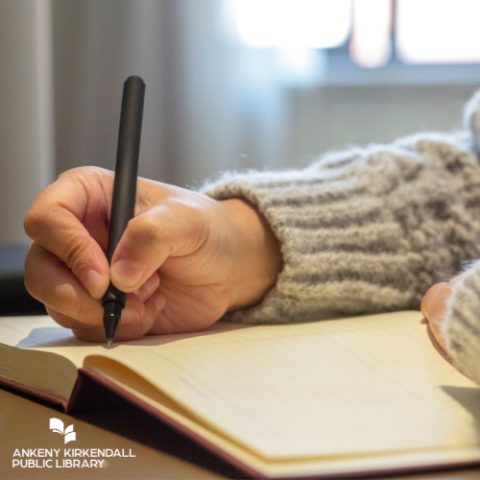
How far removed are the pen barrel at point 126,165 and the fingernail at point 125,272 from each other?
0.02m

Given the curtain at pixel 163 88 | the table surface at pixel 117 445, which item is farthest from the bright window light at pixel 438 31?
the table surface at pixel 117 445

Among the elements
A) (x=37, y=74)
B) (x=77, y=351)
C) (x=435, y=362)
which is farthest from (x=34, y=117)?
(x=435, y=362)

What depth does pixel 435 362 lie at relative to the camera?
11.1 inches

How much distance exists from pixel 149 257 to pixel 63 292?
0.07 meters

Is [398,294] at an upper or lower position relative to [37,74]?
lower

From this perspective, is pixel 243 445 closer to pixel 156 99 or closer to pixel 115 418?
pixel 115 418

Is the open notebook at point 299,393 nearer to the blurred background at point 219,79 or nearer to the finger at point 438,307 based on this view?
the finger at point 438,307

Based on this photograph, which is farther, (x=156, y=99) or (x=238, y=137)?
(x=238, y=137)

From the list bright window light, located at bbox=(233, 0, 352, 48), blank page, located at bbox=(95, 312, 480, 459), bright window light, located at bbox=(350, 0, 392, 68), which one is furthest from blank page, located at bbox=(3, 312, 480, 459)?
bright window light, located at bbox=(350, 0, 392, 68)

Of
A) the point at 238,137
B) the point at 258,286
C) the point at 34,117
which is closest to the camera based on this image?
the point at 258,286

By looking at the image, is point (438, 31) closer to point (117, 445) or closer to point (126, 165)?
point (126, 165)

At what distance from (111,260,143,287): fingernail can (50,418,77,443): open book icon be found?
0.32 feet

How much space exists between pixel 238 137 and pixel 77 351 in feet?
3.04

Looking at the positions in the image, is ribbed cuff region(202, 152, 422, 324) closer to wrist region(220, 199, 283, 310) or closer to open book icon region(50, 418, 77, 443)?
wrist region(220, 199, 283, 310)
